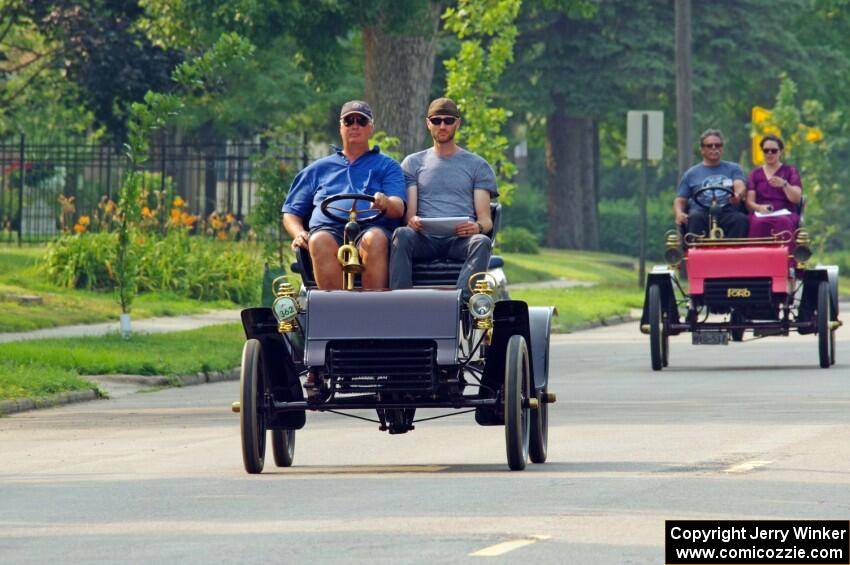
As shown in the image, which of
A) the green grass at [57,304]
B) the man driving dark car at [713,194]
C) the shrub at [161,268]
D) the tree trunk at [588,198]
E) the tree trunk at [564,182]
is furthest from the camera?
the tree trunk at [588,198]

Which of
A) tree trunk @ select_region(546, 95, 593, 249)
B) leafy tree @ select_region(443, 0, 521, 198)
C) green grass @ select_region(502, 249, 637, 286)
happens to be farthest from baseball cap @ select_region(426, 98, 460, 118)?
tree trunk @ select_region(546, 95, 593, 249)

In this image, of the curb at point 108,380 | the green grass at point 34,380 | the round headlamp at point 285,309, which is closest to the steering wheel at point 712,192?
the curb at point 108,380

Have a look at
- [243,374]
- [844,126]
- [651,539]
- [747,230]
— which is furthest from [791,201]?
[844,126]

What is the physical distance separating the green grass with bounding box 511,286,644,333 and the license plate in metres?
7.18

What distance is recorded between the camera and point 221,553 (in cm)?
916

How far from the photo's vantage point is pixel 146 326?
84.3 feet

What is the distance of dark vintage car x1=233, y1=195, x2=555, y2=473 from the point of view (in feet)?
40.4

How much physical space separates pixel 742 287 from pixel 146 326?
785cm

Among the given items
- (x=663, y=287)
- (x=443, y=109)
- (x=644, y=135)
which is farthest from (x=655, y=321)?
(x=644, y=135)

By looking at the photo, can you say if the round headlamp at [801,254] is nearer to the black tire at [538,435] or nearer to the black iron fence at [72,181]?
the black tire at [538,435]

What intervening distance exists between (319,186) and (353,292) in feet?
3.61

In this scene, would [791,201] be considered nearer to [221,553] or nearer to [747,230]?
[747,230]

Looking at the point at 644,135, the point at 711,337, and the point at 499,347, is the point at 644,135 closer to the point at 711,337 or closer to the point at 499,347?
the point at 711,337

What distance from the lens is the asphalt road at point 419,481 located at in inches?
372
